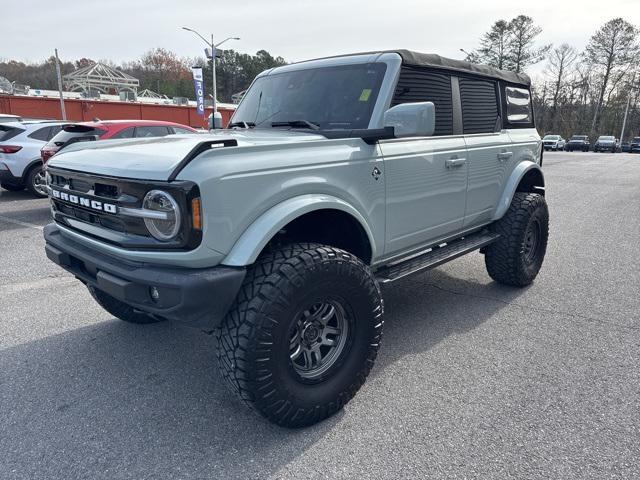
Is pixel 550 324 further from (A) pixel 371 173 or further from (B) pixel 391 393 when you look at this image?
(A) pixel 371 173

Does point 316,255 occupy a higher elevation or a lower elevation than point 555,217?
higher

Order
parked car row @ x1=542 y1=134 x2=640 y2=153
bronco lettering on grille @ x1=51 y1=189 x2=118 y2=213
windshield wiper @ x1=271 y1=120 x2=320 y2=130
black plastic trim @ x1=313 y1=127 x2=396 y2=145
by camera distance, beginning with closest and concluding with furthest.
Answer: bronco lettering on grille @ x1=51 y1=189 x2=118 y2=213, black plastic trim @ x1=313 y1=127 x2=396 y2=145, windshield wiper @ x1=271 y1=120 x2=320 y2=130, parked car row @ x1=542 y1=134 x2=640 y2=153

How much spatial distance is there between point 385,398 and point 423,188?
4.81 ft

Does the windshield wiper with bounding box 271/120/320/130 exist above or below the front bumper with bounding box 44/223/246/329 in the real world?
above

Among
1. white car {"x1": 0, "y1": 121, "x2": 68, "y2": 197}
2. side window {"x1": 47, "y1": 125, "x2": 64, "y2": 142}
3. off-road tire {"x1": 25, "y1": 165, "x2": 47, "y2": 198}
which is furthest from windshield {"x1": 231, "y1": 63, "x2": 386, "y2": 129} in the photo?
side window {"x1": 47, "y1": 125, "x2": 64, "y2": 142}

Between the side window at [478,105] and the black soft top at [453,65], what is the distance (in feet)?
0.28

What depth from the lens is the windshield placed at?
3176mm

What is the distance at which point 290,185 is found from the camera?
242cm

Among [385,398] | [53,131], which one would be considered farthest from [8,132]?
[385,398]

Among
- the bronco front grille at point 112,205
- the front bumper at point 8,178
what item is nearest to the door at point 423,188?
the bronco front grille at point 112,205

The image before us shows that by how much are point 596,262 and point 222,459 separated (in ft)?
17.0

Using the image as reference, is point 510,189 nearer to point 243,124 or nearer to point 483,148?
point 483,148

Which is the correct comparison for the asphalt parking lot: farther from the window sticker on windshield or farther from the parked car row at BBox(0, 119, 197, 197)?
the parked car row at BBox(0, 119, 197, 197)

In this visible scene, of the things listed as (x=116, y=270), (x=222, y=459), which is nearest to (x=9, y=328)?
(x=116, y=270)
